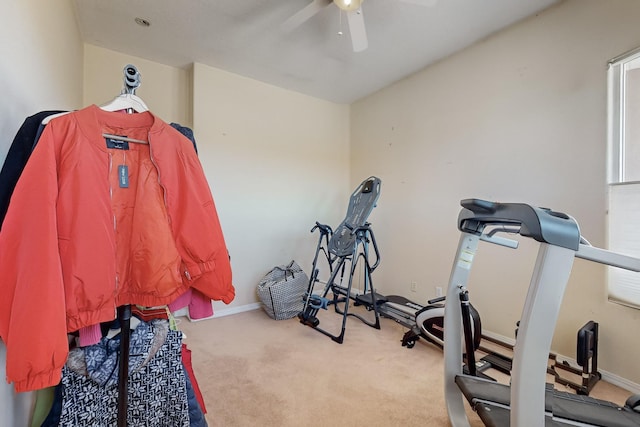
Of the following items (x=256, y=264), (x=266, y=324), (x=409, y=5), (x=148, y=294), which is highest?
(x=409, y=5)

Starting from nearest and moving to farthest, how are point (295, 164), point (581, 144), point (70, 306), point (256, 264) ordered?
1. point (70, 306)
2. point (581, 144)
3. point (256, 264)
4. point (295, 164)

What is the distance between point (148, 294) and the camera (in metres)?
1.04

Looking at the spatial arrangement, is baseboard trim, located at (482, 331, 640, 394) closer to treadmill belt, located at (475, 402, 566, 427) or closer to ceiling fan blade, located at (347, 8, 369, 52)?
treadmill belt, located at (475, 402, 566, 427)

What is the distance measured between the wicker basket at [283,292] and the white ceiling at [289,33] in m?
2.42

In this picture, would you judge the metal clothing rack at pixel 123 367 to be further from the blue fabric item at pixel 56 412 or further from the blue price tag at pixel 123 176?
the blue price tag at pixel 123 176

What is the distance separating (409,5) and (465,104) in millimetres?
1128

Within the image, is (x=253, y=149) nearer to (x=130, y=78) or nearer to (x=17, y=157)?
(x=130, y=78)

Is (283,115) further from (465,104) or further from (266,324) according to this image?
(266,324)

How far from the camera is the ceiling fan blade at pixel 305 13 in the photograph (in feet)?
6.71

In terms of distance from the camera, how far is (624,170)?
6.34ft

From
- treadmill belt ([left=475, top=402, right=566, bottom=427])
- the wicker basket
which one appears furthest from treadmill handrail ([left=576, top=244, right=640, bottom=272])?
the wicker basket

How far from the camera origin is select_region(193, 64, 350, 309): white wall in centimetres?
323

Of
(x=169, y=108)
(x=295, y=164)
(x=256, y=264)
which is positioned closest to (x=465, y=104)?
(x=295, y=164)

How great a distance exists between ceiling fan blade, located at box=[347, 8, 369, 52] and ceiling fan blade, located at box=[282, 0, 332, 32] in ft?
0.75
